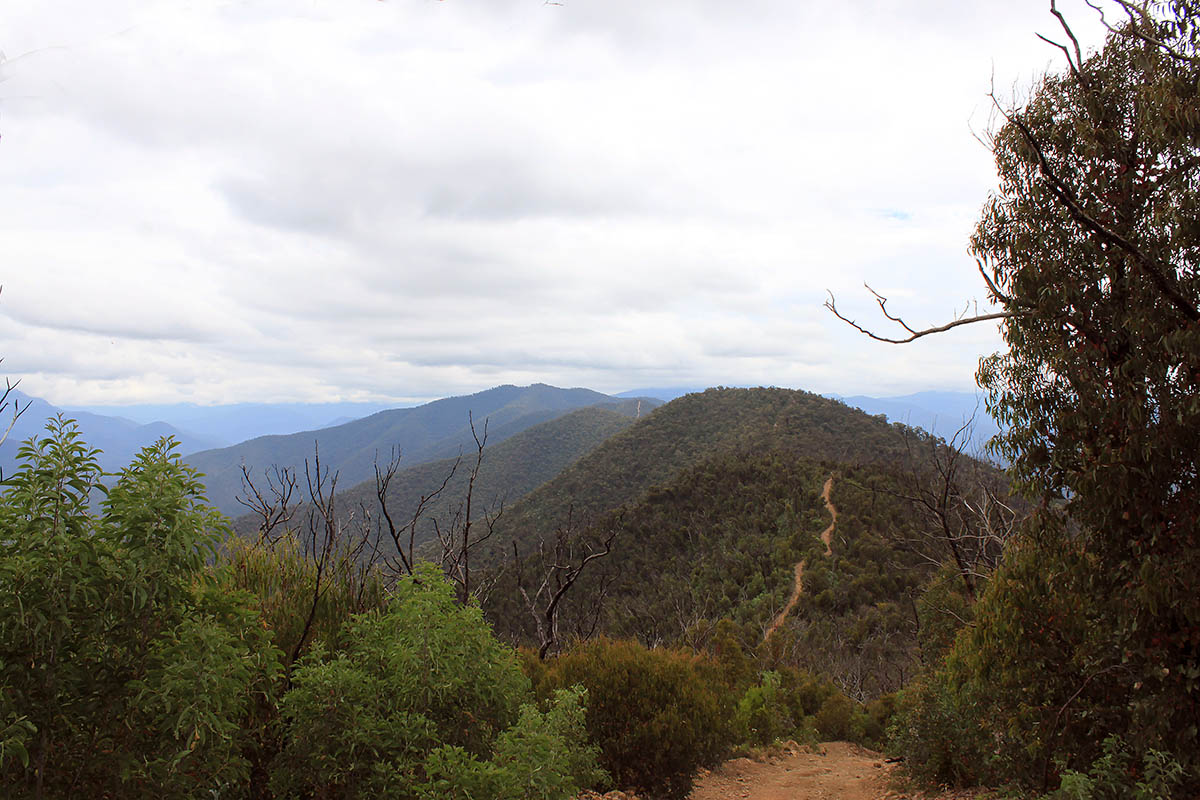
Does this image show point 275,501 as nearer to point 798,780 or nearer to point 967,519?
point 798,780

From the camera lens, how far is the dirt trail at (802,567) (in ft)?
82.7

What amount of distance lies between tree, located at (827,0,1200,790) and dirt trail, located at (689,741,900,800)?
329 cm

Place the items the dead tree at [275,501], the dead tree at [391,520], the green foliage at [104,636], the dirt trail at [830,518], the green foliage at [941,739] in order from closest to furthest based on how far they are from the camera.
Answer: the green foliage at [104,636] → the dead tree at [391,520] → the green foliage at [941,739] → the dead tree at [275,501] → the dirt trail at [830,518]

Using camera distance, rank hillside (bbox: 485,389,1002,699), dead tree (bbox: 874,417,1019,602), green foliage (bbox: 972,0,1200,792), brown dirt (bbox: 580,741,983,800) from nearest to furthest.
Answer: green foliage (bbox: 972,0,1200,792)
brown dirt (bbox: 580,741,983,800)
dead tree (bbox: 874,417,1019,602)
hillside (bbox: 485,389,1002,699)

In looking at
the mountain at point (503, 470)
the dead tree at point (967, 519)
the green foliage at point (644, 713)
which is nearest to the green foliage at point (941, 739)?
the dead tree at point (967, 519)

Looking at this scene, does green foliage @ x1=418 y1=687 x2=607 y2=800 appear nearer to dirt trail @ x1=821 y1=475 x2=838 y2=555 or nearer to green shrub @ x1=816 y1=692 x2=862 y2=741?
green shrub @ x1=816 y1=692 x2=862 y2=741

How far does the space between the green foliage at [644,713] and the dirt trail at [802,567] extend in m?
13.6

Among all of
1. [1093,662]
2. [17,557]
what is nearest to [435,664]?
[17,557]

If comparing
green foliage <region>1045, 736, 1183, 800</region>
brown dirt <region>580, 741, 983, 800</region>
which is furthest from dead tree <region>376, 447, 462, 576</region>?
green foliage <region>1045, 736, 1183, 800</region>

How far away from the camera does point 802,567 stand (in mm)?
28984

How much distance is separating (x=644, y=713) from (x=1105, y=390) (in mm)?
5515

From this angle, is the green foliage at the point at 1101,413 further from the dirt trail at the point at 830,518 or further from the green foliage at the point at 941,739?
the dirt trail at the point at 830,518

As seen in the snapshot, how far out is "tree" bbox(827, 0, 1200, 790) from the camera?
15.6 feet

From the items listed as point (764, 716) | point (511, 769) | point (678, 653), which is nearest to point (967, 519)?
point (764, 716)
